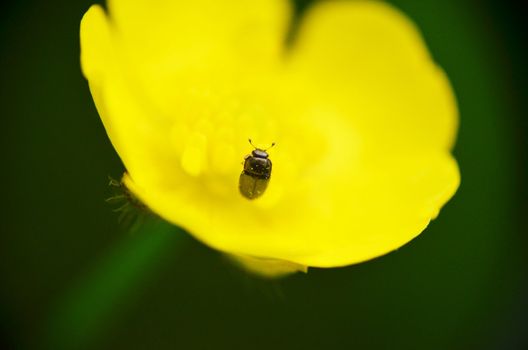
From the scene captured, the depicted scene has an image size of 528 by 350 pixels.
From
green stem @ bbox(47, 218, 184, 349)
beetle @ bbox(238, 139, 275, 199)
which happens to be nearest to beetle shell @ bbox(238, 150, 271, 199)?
beetle @ bbox(238, 139, 275, 199)

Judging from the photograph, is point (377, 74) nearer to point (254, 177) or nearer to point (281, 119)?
point (281, 119)

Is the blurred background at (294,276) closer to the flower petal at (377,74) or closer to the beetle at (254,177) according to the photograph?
the flower petal at (377,74)

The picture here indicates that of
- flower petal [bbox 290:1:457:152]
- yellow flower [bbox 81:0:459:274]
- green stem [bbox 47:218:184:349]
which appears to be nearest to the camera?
yellow flower [bbox 81:0:459:274]

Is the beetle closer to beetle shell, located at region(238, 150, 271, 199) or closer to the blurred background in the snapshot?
beetle shell, located at region(238, 150, 271, 199)

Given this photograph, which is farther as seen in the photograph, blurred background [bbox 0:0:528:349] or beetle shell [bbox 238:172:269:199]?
blurred background [bbox 0:0:528:349]

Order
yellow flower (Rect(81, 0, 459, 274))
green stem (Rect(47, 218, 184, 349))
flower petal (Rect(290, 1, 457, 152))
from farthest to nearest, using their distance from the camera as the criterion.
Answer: flower petal (Rect(290, 1, 457, 152))
green stem (Rect(47, 218, 184, 349))
yellow flower (Rect(81, 0, 459, 274))

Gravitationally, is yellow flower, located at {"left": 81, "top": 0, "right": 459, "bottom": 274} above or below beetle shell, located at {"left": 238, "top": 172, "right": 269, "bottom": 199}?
above

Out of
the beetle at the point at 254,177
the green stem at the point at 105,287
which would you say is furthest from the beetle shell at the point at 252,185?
the green stem at the point at 105,287

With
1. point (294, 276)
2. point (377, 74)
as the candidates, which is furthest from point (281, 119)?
point (294, 276)
